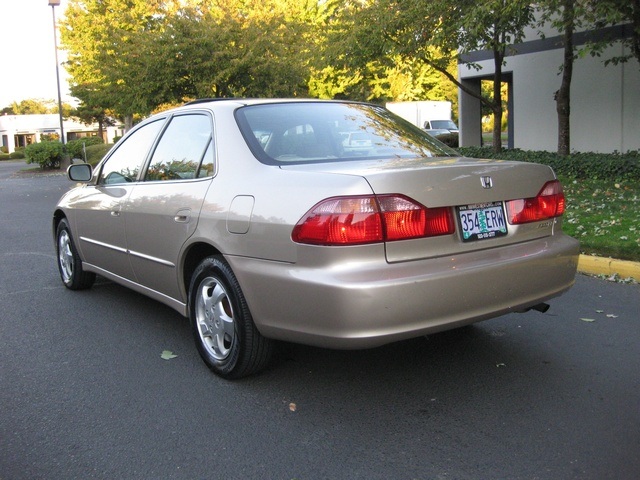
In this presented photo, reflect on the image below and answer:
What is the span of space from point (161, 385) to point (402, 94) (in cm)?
3944

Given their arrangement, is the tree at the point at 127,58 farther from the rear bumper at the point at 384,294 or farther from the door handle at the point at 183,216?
the rear bumper at the point at 384,294

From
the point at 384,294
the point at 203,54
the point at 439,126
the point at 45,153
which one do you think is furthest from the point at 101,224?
the point at 439,126

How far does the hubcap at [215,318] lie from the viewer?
12.5ft

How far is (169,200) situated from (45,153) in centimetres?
2930

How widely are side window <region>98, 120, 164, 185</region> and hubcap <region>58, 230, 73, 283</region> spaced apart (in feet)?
3.36

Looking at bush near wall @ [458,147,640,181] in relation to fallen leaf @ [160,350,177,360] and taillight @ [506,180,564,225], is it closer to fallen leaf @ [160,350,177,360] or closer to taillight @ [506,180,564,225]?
taillight @ [506,180,564,225]

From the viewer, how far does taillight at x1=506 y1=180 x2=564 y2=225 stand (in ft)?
12.1

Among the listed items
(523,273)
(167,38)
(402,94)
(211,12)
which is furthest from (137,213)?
(402,94)

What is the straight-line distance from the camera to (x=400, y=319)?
10.3ft

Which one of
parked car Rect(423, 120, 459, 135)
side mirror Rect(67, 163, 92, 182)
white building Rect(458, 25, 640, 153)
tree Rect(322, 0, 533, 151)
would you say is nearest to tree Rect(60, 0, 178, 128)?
tree Rect(322, 0, 533, 151)

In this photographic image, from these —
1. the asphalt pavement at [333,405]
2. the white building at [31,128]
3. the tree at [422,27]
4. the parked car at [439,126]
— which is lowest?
the asphalt pavement at [333,405]

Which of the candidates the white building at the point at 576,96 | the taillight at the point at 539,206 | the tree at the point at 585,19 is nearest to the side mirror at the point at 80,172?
the taillight at the point at 539,206

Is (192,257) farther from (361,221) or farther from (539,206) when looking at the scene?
(539,206)

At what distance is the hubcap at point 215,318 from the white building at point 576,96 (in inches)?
478
